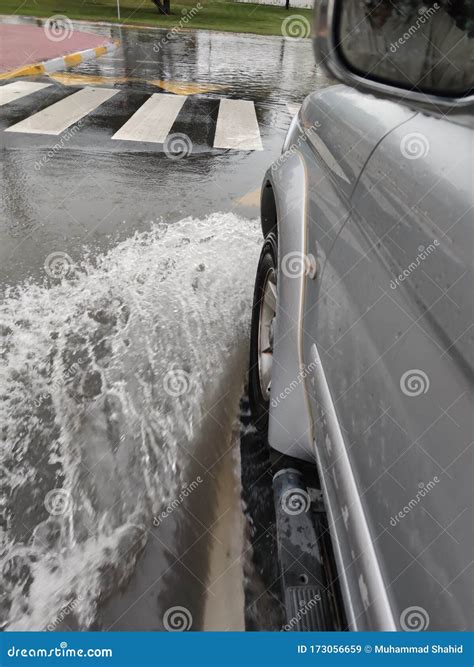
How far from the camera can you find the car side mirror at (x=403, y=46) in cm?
115

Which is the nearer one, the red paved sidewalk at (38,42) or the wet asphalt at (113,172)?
the wet asphalt at (113,172)

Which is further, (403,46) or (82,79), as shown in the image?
(82,79)

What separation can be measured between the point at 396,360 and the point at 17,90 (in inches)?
407

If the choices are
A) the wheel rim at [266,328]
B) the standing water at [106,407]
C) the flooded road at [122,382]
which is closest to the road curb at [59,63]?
the flooded road at [122,382]

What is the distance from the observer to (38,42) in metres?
14.8

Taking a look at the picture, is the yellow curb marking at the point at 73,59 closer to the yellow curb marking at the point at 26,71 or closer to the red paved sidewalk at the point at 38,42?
the red paved sidewalk at the point at 38,42

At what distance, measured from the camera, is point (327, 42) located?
141 cm

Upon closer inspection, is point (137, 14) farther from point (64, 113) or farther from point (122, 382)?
point (122, 382)

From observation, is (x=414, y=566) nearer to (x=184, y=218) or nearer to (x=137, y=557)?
(x=137, y=557)

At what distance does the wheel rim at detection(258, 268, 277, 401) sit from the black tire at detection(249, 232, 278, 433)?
24mm

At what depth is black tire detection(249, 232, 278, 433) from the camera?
2426mm

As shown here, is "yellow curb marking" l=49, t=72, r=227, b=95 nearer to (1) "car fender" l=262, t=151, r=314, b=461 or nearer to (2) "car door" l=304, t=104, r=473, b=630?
(1) "car fender" l=262, t=151, r=314, b=461

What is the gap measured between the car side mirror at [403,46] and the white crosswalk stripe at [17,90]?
840 cm

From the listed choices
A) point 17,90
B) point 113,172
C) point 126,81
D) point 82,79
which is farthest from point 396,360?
point 82,79
